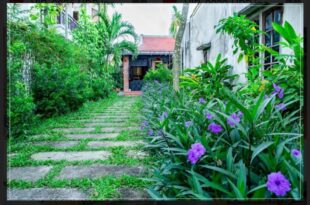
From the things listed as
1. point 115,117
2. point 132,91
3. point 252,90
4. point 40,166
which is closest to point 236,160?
point 252,90

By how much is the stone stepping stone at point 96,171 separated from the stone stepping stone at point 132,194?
0.31m

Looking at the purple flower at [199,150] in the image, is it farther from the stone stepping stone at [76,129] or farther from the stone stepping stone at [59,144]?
the stone stepping stone at [76,129]

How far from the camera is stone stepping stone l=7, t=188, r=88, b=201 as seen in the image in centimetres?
169

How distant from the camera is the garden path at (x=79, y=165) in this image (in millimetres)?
1789

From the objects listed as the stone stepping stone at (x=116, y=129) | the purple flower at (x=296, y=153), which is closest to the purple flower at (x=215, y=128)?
the purple flower at (x=296, y=153)

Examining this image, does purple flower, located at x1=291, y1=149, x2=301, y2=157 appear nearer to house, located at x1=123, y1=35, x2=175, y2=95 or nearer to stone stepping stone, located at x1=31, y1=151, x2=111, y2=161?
stone stepping stone, located at x1=31, y1=151, x2=111, y2=161

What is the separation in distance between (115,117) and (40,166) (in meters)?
2.88

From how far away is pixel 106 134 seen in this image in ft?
12.1

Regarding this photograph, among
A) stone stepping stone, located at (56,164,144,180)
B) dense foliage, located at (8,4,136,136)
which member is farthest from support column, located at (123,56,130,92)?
stone stepping stone, located at (56,164,144,180)

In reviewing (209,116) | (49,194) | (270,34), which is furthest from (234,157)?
(270,34)

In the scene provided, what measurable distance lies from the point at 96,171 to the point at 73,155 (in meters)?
0.55

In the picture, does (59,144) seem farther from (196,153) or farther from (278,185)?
(278,185)

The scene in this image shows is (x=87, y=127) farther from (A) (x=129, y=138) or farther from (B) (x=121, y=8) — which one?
(B) (x=121, y=8)

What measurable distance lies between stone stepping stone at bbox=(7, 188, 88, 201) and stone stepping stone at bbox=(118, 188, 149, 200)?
225 mm
